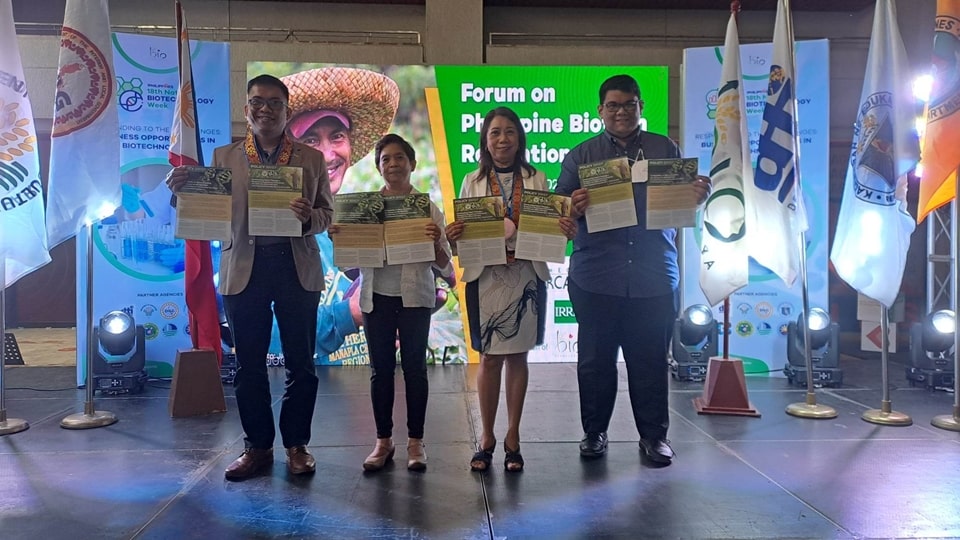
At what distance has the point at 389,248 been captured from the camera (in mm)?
2896

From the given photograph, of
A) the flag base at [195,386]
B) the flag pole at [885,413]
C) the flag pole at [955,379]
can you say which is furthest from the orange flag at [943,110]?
the flag base at [195,386]

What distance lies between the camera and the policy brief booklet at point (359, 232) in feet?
9.53

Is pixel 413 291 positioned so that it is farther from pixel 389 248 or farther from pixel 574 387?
pixel 574 387

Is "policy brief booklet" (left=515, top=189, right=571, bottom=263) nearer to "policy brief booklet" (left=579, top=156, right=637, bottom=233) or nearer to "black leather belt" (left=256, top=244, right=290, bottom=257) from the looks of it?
"policy brief booklet" (left=579, top=156, right=637, bottom=233)

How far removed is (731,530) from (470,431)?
181 cm

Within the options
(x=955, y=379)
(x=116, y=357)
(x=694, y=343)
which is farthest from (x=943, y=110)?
(x=116, y=357)

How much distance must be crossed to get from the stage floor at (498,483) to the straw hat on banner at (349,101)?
115 inches

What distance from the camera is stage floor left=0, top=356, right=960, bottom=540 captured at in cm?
246

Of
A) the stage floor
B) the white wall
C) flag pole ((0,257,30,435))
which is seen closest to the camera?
the stage floor

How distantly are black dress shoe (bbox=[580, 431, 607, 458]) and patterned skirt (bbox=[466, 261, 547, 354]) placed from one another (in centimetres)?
69

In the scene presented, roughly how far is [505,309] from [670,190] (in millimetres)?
927

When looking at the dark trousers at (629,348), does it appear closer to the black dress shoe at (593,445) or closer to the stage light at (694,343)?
Result: the black dress shoe at (593,445)

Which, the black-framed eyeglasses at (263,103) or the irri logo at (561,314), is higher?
the black-framed eyeglasses at (263,103)

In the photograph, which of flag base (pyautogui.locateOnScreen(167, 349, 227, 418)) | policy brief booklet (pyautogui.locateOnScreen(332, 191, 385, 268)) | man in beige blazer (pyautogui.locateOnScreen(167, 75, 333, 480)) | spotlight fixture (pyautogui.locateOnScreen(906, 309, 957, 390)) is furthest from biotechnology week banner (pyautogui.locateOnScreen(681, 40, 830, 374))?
flag base (pyautogui.locateOnScreen(167, 349, 227, 418))
